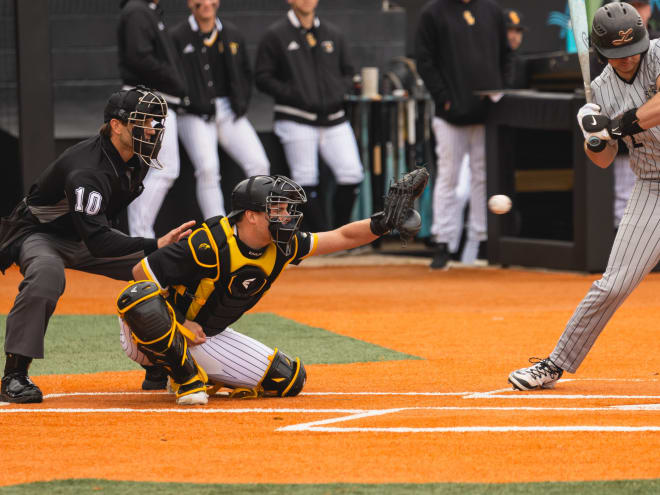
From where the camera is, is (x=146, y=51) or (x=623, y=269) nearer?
(x=623, y=269)

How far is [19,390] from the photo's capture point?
5754mm

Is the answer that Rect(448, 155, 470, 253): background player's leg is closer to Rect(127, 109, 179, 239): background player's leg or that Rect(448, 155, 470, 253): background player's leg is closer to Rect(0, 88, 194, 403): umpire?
Rect(127, 109, 179, 239): background player's leg

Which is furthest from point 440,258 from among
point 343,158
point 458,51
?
point 458,51

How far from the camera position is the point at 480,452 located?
14.7ft

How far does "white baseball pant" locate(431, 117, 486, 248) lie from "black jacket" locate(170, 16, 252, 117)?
1.82 meters

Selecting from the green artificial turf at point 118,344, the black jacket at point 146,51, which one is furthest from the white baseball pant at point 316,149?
the green artificial turf at point 118,344

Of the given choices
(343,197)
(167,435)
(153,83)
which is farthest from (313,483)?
(343,197)

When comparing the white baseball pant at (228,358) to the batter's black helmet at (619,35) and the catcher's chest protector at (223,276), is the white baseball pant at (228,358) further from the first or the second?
the batter's black helmet at (619,35)

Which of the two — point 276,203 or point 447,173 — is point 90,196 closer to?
point 276,203

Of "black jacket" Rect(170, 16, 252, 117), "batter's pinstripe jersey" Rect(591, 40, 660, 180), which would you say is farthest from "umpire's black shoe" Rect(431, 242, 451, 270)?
"batter's pinstripe jersey" Rect(591, 40, 660, 180)

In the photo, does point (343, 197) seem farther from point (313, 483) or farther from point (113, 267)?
point (313, 483)

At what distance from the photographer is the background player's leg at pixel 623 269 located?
5.64 meters

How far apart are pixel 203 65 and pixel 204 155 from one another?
2.64 ft

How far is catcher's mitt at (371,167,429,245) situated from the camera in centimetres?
557
